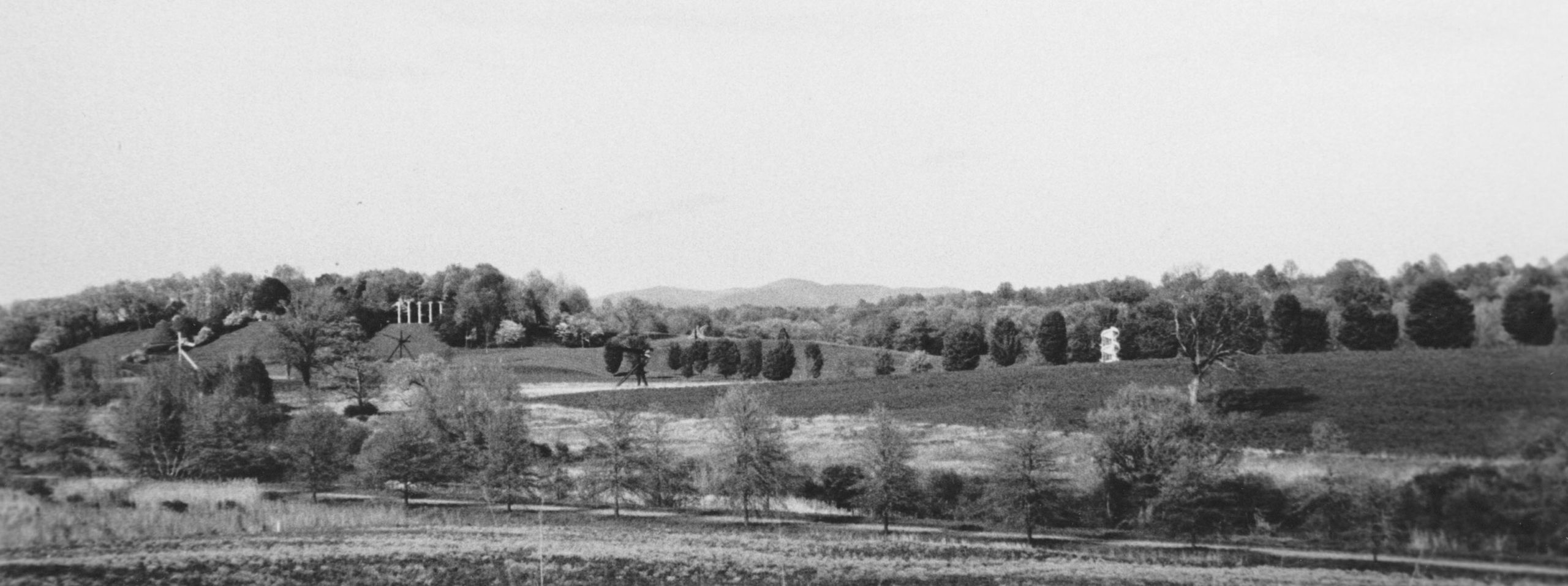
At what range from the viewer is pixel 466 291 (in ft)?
388

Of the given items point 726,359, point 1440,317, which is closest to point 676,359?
point 726,359

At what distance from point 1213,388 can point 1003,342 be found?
44.4 m

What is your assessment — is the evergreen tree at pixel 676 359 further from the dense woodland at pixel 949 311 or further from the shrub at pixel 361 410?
the shrub at pixel 361 410

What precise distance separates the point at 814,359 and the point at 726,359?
10.7m

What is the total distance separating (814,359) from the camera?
103562 mm

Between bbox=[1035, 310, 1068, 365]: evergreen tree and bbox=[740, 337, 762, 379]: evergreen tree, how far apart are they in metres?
33.7

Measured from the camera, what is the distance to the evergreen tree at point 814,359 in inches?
3981

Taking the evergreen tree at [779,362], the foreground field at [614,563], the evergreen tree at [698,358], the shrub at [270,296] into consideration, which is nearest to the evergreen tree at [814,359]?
the evergreen tree at [779,362]

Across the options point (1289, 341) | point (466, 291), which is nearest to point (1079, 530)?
point (1289, 341)

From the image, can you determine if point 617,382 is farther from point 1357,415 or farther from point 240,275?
point 1357,415

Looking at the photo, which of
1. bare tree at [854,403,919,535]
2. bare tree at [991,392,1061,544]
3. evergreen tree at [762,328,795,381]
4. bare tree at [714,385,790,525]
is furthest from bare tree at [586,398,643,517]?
evergreen tree at [762,328,795,381]

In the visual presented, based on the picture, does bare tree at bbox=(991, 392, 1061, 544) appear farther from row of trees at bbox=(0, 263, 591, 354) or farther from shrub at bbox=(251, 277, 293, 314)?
shrub at bbox=(251, 277, 293, 314)

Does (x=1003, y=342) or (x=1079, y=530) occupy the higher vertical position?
(x=1003, y=342)

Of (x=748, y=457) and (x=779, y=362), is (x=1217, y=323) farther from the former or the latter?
(x=779, y=362)
